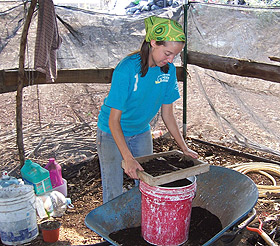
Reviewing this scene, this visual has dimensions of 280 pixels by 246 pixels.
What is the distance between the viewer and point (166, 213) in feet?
6.02

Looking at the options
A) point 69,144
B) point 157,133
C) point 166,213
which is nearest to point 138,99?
point 166,213

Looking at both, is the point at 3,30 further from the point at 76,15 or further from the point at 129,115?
the point at 129,115

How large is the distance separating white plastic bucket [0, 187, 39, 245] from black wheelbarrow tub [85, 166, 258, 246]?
1.06 m

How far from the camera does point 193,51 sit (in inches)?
185

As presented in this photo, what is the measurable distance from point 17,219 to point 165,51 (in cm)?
189

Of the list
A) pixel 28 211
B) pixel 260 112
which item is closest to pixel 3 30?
pixel 28 211

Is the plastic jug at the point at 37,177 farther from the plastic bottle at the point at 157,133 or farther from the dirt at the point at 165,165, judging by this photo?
the plastic bottle at the point at 157,133

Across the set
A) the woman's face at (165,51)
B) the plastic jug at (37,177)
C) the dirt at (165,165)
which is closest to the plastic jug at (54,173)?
the plastic jug at (37,177)

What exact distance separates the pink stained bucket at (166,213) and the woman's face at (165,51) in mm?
749

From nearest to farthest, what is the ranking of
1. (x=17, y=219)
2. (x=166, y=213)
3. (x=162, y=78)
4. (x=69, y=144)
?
(x=166, y=213), (x=162, y=78), (x=17, y=219), (x=69, y=144)

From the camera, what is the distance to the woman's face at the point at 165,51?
1938 millimetres

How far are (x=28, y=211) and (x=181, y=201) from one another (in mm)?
1570

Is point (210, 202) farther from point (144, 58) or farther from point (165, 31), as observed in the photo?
point (165, 31)

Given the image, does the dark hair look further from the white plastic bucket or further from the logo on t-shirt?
the white plastic bucket
